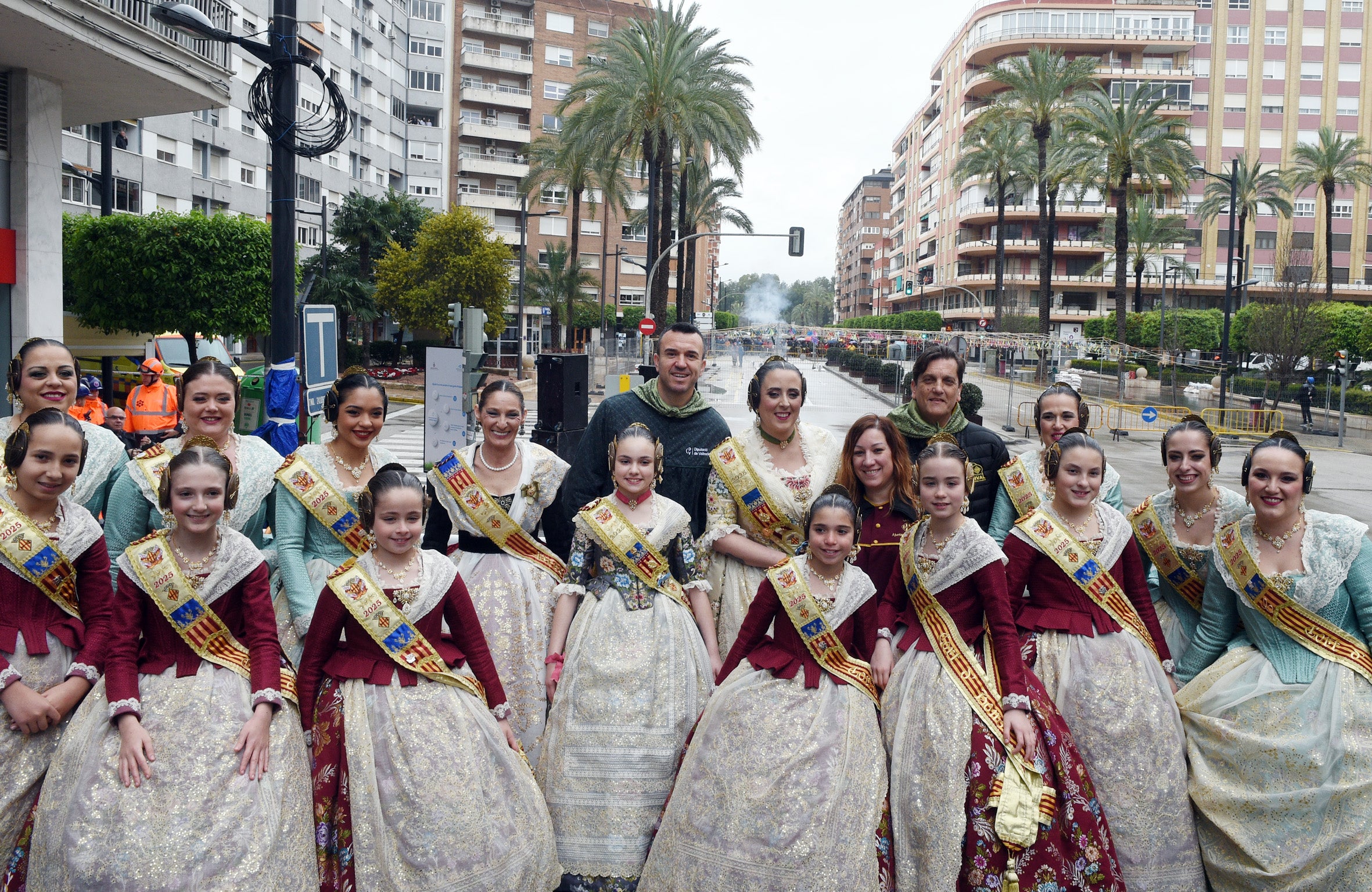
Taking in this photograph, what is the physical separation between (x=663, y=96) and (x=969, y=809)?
86.9 feet

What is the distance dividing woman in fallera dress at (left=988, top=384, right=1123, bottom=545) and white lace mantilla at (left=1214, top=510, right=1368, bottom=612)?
0.75 m

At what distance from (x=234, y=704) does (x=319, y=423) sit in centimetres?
469

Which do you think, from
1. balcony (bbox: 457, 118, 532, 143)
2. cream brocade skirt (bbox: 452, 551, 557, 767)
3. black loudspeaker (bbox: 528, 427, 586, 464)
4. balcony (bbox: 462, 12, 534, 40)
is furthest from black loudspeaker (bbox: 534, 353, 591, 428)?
balcony (bbox: 462, 12, 534, 40)

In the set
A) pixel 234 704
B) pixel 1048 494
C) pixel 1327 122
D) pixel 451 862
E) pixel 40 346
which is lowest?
pixel 451 862

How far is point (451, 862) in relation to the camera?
3.40 m

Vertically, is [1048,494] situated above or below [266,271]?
below

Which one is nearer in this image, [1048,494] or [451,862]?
[451,862]

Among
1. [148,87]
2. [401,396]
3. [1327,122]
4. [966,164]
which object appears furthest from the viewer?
[1327,122]

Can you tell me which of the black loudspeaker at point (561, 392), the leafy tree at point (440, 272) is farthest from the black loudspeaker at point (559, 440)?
the leafy tree at point (440, 272)

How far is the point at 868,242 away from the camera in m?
136

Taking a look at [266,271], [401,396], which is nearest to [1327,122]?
[401,396]

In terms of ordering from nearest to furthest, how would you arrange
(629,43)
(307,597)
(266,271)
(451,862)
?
1. (451,862)
2. (307,597)
3. (266,271)
4. (629,43)

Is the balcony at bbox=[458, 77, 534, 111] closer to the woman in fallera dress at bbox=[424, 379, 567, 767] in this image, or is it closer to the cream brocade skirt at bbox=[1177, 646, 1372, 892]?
the woman in fallera dress at bbox=[424, 379, 567, 767]

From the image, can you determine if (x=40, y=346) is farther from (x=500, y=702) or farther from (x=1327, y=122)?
(x=1327, y=122)
